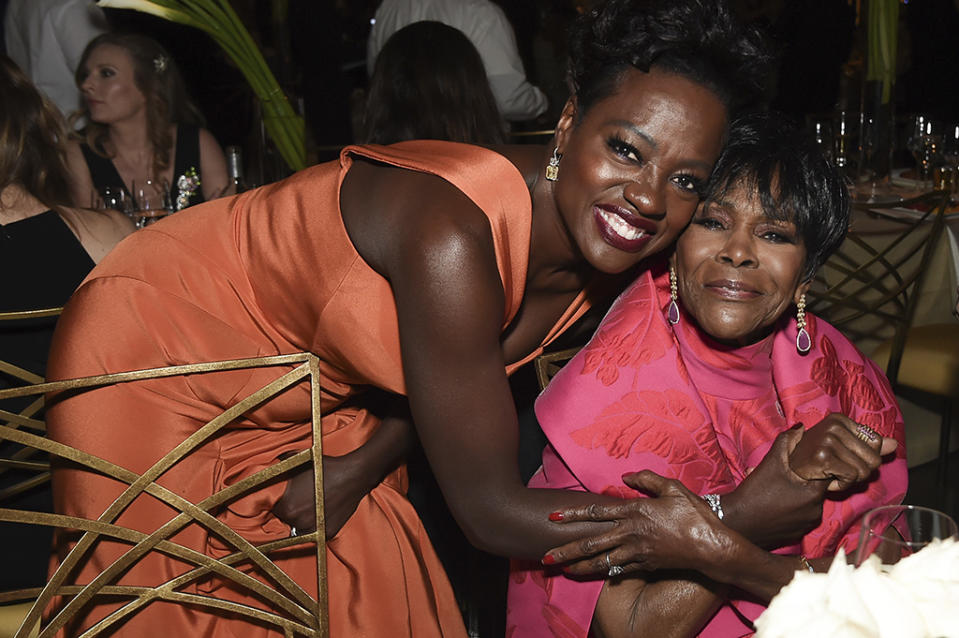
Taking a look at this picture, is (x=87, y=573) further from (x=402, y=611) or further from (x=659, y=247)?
(x=659, y=247)

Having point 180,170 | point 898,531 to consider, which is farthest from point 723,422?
point 180,170

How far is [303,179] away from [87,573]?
756mm

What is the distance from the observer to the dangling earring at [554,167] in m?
1.58

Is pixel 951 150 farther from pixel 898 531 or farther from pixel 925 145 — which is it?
pixel 898 531

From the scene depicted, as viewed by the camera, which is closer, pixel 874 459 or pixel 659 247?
pixel 874 459

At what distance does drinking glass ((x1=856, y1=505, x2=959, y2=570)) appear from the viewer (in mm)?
763

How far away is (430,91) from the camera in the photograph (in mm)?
3072

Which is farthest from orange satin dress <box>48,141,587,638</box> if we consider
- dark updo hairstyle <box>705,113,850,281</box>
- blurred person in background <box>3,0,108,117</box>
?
blurred person in background <box>3,0,108,117</box>

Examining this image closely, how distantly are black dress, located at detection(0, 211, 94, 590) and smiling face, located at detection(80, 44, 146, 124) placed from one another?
5.39ft

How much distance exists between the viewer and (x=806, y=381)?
1.68 m

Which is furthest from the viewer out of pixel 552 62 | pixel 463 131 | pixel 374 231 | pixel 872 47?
pixel 552 62

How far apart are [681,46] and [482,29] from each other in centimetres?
296

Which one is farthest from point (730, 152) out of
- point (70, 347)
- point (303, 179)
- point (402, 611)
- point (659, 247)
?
point (70, 347)

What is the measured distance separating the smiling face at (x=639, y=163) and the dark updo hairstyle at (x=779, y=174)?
94mm
